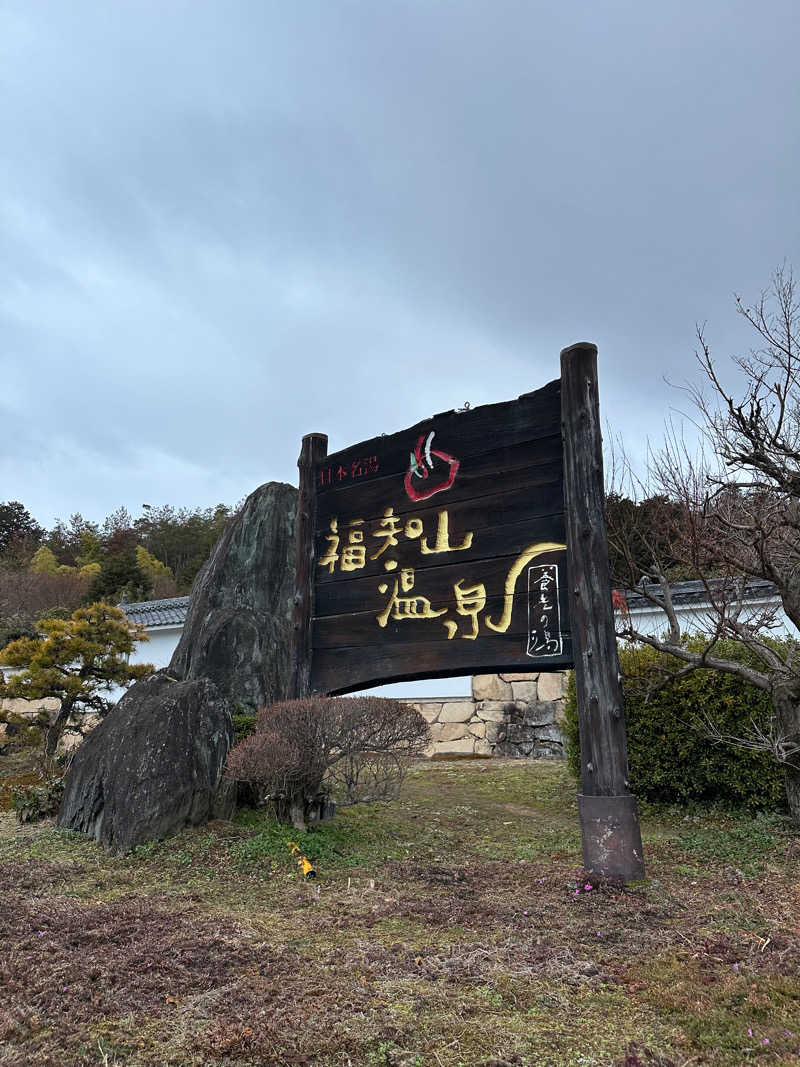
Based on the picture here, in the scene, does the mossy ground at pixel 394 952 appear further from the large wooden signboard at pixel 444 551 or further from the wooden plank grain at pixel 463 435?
the wooden plank grain at pixel 463 435

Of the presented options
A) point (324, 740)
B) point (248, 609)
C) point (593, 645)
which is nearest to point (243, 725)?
point (248, 609)

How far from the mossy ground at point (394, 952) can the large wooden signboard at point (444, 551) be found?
1573 mm

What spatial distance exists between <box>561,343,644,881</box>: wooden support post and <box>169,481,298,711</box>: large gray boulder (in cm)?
354

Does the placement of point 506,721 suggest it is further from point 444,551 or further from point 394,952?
point 394,952

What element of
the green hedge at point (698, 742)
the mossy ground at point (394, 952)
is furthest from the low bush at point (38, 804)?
the green hedge at point (698, 742)

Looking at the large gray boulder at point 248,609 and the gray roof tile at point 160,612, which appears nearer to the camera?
the large gray boulder at point 248,609

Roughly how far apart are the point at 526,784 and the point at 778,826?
3.84 m

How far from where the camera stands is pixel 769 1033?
2.65 m

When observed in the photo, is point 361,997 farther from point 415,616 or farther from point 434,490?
point 434,490

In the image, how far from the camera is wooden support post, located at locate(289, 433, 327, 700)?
6.84m

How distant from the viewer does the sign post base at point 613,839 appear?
468 centimetres

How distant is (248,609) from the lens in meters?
8.26

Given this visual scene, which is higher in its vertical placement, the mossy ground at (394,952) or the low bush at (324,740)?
the low bush at (324,740)

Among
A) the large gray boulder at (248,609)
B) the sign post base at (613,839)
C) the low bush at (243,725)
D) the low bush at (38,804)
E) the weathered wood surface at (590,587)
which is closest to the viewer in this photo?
the sign post base at (613,839)
